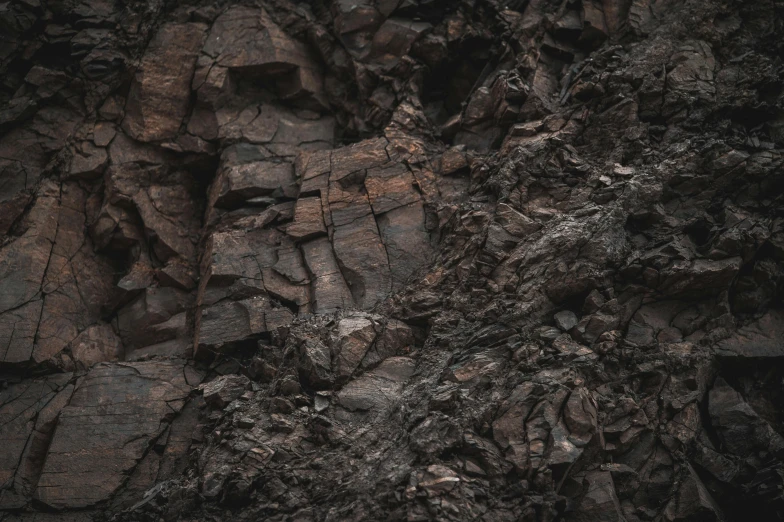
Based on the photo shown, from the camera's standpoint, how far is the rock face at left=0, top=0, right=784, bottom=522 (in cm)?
1022

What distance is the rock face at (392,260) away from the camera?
10219 mm

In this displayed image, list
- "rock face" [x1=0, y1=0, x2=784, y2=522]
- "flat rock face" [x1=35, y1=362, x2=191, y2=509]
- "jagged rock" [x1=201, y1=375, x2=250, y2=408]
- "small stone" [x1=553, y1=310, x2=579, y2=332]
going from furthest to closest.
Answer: "jagged rock" [x1=201, y1=375, x2=250, y2=408] → "flat rock face" [x1=35, y1=362, x2=191, y2=509] → "small stone" [x1=553, y1=310, x2=579, y2=332] → "rock face" [x1=0, y1=0, x2=784, y2=522]

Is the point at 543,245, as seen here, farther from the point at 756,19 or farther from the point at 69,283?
the point at 69,283

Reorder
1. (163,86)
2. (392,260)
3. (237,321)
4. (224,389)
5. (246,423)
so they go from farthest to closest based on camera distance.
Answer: (163,86) → (392,260) → (237,321) → (224,389) → (246,423)

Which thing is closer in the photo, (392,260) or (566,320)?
(566,320)

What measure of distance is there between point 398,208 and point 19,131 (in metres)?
9.41

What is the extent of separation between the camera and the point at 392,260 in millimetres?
13383

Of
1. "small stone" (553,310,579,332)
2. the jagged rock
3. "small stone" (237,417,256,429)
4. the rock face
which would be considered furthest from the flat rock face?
"small stone" (553,310,579,332)

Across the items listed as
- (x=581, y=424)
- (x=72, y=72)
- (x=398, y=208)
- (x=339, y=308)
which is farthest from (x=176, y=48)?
(x=581, y=424)

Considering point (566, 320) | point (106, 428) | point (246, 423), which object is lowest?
point (106, 428)

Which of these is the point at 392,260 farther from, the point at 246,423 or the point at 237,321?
the point at 246,423

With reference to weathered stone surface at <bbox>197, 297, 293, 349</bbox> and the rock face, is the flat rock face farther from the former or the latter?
weathered stone surface at <bbox>197, 297, 293, 349</bbox>

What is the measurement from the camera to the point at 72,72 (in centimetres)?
1600

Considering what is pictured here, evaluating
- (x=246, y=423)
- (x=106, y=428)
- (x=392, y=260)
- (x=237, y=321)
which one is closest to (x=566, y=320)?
(x=392, y=260)
